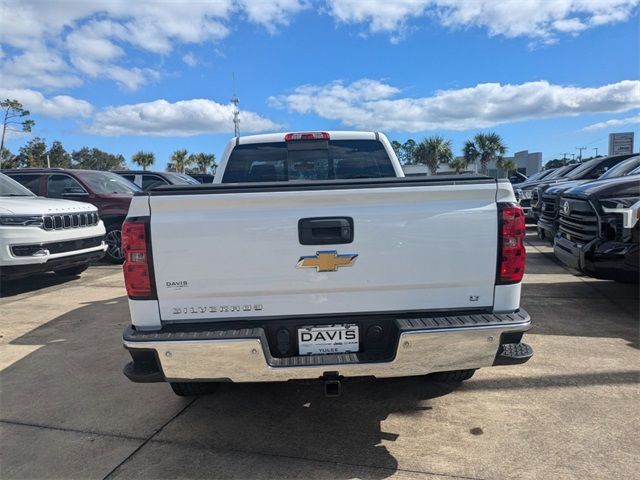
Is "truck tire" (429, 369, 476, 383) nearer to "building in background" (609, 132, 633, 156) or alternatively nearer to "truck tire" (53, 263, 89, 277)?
"truck tire" (53, 263, 89, 277)

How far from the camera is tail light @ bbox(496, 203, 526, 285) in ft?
8.61

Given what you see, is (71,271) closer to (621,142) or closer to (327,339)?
(327,339)

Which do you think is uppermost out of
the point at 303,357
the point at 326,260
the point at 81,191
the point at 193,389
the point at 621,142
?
the point at 621,142

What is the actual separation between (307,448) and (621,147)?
1282 inches

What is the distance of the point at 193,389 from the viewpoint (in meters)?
3.53

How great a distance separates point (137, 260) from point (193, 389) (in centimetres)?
139

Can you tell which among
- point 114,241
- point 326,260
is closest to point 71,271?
point 114,241

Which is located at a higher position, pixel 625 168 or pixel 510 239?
pixel 625 168

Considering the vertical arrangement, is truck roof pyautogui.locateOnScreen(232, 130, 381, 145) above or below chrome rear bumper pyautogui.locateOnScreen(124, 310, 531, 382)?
above

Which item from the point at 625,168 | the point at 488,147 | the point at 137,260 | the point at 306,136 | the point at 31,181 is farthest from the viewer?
the point at 488,147

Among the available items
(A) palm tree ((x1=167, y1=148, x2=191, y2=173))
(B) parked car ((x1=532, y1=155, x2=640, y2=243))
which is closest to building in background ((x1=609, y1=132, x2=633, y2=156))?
(B) parked car ((x1=532, y1=155, x2=640, y2=243))

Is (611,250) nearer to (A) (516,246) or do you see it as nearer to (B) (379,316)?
(A) (516,246)

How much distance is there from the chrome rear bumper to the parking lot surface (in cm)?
57

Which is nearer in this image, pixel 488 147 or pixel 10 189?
pixel 10 189
